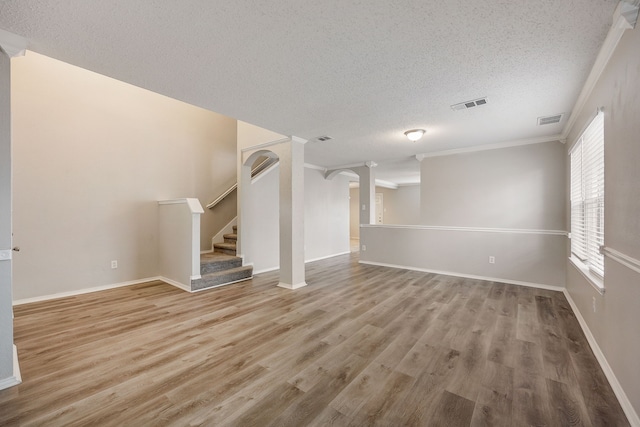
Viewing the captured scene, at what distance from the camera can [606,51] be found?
185cm

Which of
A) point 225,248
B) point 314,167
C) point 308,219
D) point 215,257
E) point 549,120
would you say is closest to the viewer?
point 549,120

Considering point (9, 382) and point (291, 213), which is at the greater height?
point (291, 213)

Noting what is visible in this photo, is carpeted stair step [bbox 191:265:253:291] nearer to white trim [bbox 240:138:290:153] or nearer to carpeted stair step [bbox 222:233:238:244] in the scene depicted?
carpeted stair step [bbox 222:233:238:244]

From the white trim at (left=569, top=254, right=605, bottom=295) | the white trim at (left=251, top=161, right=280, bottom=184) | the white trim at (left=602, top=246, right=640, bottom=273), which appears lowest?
the white trim at (left=569, top=254, right=605, bottom=295)

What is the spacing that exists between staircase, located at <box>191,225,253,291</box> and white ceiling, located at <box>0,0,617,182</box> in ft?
8.25

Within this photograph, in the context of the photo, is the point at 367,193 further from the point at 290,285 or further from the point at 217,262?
the point at 217,262

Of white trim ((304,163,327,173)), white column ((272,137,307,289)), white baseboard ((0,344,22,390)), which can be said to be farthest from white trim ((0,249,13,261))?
white trim ((304,163,327,173))

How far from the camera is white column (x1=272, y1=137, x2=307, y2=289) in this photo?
161 inches

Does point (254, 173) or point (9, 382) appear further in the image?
point (254, 173)

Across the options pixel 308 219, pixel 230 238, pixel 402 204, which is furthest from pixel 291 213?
pixel 402 204

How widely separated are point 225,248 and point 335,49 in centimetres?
429

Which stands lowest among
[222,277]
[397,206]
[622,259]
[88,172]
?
[222,277]

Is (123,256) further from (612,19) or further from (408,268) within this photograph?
(612,19)

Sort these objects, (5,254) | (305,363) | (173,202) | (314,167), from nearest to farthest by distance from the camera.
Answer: (5,254) → (305,363) → (173,202) → (314,167)
